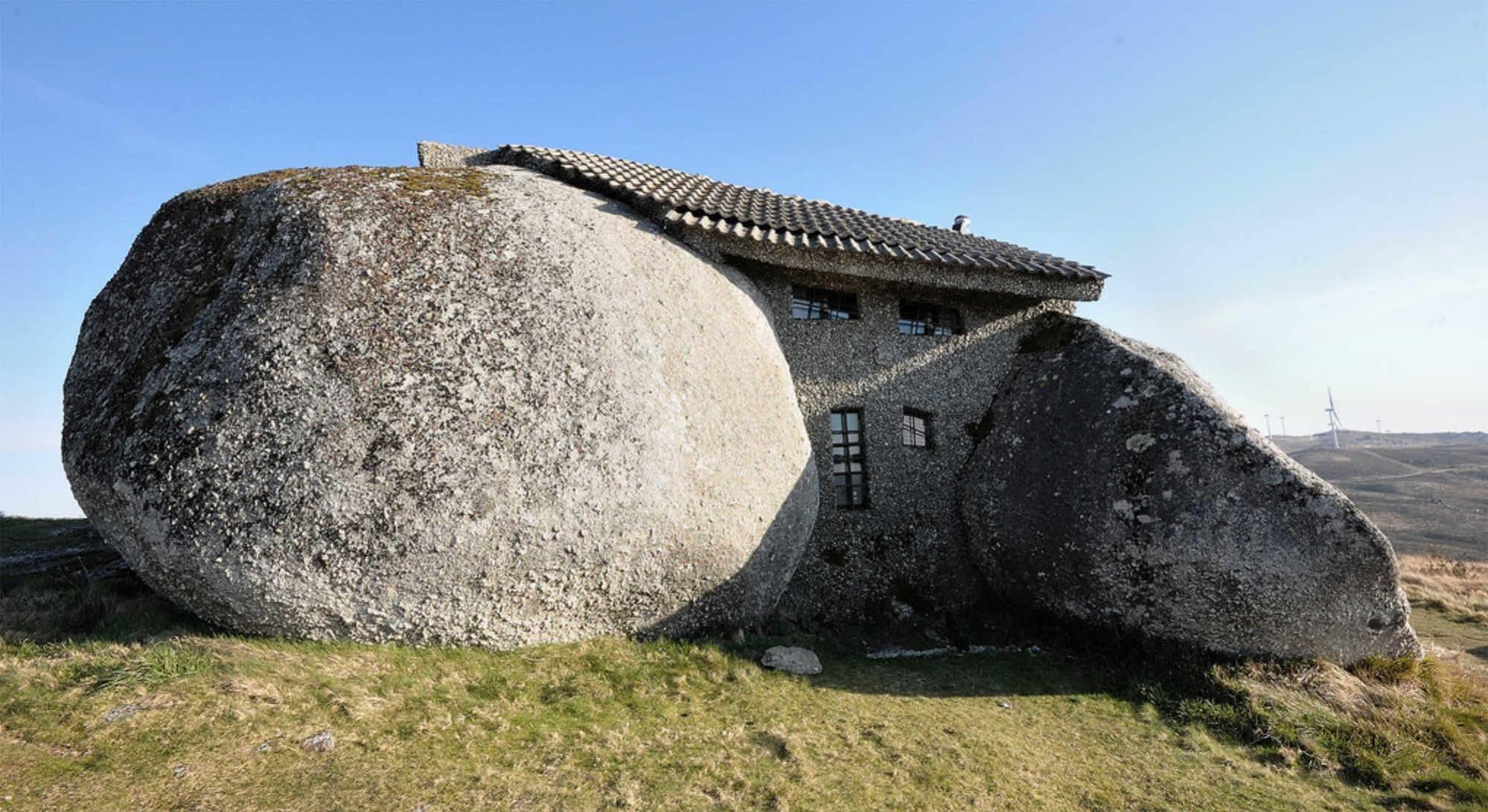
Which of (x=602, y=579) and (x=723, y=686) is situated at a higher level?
(x=602, y=579)

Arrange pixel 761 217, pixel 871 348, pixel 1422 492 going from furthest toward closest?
pixel 1422 492 < pixel 871 348 < pixel 761 217

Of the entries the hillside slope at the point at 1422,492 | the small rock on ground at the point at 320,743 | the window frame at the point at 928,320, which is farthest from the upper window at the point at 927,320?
the hillside slope at the point at 1422,492

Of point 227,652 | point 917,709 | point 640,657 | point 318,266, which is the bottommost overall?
point 917,709

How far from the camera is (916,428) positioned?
1198 centimetres

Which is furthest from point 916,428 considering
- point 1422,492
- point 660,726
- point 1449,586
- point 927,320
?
point 1422,492

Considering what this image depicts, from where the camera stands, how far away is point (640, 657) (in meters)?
7.41

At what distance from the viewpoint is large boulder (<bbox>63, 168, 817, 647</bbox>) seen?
649cm

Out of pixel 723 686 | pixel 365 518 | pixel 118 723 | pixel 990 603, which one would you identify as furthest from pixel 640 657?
pixel 990 603

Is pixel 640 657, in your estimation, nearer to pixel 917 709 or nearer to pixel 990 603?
pixel 917 709

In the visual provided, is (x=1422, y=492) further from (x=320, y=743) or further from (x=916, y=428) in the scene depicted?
(x=320, y=743)

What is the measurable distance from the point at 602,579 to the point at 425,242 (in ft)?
13.7

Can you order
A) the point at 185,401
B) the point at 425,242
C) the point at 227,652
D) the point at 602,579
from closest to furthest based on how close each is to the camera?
the point at 227,652 < the point at 185,401 < the point at 602,579 < the point at 425,242

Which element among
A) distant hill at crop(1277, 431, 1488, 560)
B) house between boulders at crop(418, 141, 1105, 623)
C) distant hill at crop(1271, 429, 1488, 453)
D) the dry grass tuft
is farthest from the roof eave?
distant hill at crop(1271, 429, 1488, 453)

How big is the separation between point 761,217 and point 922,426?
4376 millimetres
